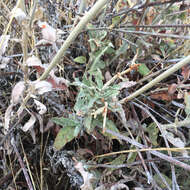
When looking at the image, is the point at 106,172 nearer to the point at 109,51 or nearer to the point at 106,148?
the point at 106,148

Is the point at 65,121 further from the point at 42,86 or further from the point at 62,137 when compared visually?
the point at 42,86

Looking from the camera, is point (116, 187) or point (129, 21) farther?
point (129, 21)

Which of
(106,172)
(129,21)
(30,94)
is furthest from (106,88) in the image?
(129,21)

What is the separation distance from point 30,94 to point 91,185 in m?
0.36

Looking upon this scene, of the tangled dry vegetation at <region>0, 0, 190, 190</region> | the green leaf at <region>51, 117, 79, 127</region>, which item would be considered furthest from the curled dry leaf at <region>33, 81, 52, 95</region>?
the green leaf at <region>51, 117, 79, 127</region>

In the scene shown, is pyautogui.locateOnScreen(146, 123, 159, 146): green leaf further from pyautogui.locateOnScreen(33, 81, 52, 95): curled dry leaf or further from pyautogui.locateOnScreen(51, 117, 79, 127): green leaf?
pyautogui.locateOnScreen(33, 81, 52, 95): curled dry leaf

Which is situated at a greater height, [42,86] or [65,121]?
[42,86]

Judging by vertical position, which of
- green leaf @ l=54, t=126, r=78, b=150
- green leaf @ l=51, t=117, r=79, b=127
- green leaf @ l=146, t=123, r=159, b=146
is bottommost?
green leaf @ l=146, t=123, r=159, b=146

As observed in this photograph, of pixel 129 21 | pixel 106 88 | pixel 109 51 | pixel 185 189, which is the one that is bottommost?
pixel 185 189

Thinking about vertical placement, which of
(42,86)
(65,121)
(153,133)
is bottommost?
(153,133)

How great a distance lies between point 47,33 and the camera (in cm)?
56

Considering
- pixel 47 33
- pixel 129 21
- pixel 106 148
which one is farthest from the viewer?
pixel 129 21

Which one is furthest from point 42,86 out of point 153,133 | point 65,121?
point 153,133

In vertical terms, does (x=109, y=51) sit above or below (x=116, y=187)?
above
